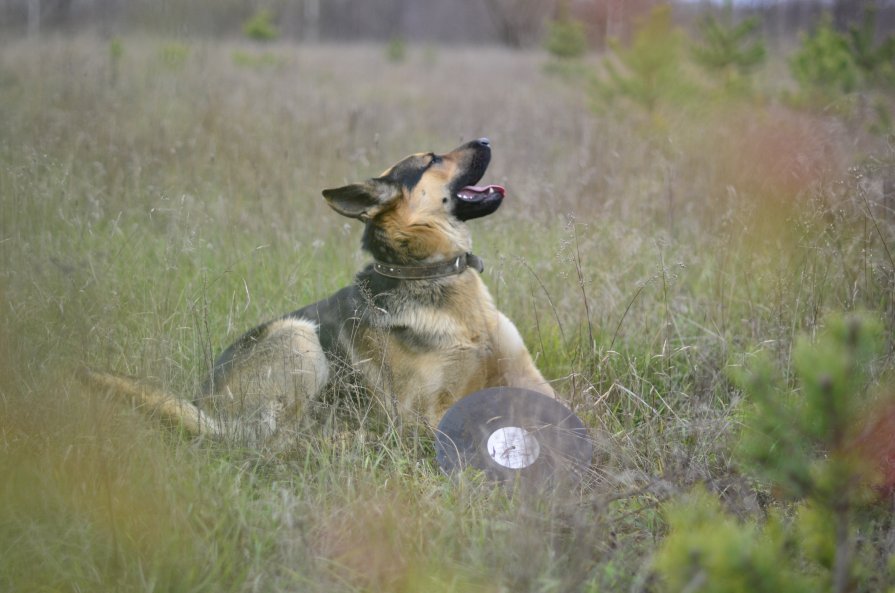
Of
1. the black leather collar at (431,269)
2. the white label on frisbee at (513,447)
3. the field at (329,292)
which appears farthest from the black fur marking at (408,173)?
the white label on frisbee at (513,447)

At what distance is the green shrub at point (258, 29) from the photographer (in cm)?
2089

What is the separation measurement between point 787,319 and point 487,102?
34.9ft

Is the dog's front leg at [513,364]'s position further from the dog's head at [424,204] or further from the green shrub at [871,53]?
the green shrub at [871,53]

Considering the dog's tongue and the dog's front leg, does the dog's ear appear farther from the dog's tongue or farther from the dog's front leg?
the dog's front leg

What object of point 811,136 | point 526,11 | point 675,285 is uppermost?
point 526,11

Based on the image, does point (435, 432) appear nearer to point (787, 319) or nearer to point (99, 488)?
point (99, 488)

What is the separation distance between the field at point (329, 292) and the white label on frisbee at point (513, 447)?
0.58 ft

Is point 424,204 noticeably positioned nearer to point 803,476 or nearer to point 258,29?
point 803,476

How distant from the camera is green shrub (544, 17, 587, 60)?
64.0 ft

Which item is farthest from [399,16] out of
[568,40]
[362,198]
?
[362,198]

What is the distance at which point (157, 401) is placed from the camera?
348 centimetres

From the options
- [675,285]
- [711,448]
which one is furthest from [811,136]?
[711,448]

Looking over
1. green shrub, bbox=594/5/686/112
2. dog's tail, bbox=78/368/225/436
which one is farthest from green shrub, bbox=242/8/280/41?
dog's tail, bbox=78/368/225/436

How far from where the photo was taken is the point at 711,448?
335cm
